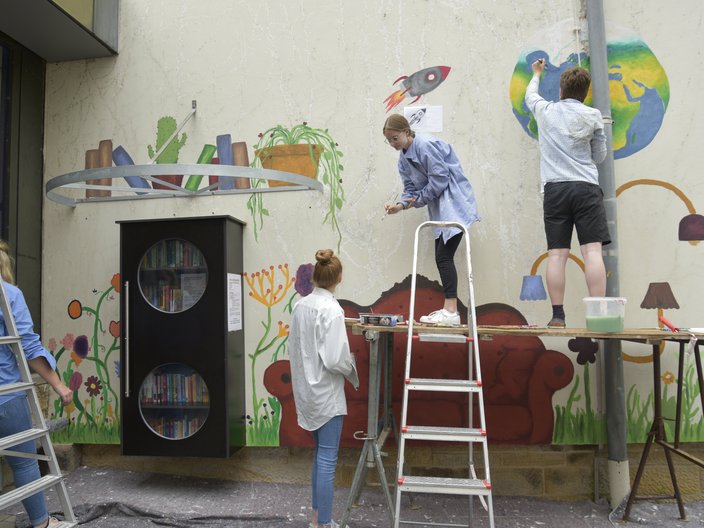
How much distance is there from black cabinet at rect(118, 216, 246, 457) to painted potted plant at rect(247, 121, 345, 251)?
1.40ft

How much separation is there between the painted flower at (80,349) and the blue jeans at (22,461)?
61.7 inches

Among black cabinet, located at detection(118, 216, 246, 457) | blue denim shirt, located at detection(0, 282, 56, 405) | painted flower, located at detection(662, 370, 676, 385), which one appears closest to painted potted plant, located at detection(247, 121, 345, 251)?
black cabinet, located at detection(118, 216, 246, 457)

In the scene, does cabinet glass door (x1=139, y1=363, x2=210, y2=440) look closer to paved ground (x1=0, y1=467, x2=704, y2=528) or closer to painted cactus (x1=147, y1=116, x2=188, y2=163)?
paved ground (x1=0, y1=467, x2=704, y2=528)

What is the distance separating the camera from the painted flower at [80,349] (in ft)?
13.5

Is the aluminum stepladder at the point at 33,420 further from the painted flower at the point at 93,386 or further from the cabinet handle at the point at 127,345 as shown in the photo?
the painted flower at the point at 93,386

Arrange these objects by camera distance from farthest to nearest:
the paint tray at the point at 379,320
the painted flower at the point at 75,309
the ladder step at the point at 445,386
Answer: the painted flower at the point at 75,309, the paint tray at the point at 379,320, the ladder step at the point at 445,386

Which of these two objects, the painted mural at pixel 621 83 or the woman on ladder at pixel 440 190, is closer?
the woman on ladder at pixel 440 190

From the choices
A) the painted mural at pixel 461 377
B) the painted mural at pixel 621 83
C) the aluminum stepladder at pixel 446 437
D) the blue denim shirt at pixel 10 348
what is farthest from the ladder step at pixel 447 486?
the painted mural at pixel 621 83

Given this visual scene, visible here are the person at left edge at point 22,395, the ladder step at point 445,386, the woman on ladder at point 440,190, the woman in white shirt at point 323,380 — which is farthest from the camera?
the woman on ladder at point 440,190

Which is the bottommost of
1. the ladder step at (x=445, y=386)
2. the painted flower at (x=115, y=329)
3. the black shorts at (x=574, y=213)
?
the ladder step at (x=445, y=386)

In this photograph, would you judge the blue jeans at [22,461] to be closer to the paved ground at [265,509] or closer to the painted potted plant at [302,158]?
the paved ground at [265,509]

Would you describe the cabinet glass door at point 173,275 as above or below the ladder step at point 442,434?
above

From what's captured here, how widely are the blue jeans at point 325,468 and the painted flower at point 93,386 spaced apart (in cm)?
218

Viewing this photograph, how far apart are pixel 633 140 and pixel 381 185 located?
1.83 metres
